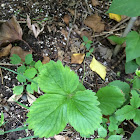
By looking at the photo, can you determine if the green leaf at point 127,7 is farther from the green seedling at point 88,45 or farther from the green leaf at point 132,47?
the green seedling at point 88,45

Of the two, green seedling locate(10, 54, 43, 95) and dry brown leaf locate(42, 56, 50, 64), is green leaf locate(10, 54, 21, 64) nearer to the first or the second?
green seedling locate(10, 54, 43, 95)

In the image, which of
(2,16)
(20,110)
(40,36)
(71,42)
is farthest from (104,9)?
(20,110)

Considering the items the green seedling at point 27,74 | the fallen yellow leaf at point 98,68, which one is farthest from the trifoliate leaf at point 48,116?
the fallen yellow leaf at point 98,68

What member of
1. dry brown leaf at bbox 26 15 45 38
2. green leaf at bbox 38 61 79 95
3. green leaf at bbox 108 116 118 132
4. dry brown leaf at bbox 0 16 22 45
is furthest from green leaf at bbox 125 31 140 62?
dry brown leaf at bbox 0 16 22 45

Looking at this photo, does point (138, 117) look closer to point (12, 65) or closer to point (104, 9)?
point (12, 65)

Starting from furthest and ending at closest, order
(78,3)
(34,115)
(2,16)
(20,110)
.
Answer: (78,3) → (2,16) → (20,110) → (34,115)
